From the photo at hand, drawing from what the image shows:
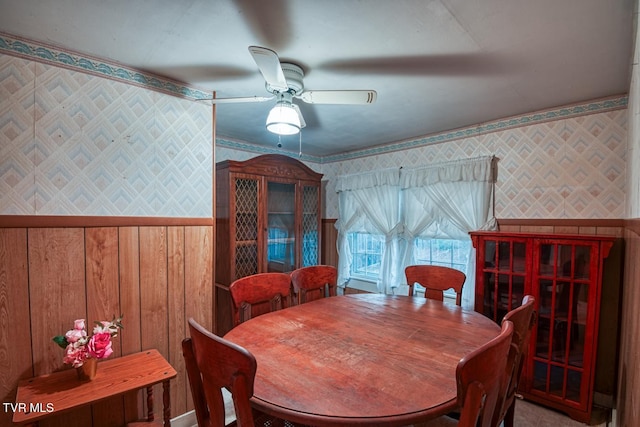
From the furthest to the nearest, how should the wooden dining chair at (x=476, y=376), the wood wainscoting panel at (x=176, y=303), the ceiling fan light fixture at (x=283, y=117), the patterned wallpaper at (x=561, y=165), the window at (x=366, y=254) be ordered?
1. the window at (x=366, y=254)
2. the patterned wallpaper at (x=561, y=165)
3. the wood wainscoting panel at (x=176, y=303)
4. the ceiling fan light fixture at (x=283, y=117)
5. the wooden dining chair at (x=476, y=376)

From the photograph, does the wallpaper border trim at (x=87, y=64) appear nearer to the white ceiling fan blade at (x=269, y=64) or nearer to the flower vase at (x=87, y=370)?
the white ceiling fan blade at (x=269, y=64)

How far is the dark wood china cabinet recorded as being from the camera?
2.73 m

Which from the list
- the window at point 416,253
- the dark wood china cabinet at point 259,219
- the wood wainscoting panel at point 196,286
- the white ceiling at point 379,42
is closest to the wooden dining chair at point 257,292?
the wood wainscoting panel at point 196,286

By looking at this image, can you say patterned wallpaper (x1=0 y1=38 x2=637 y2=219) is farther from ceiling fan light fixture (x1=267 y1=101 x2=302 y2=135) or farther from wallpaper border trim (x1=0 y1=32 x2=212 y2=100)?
ceiling fan light fixture (x1=267 y1=101 x2=302 y2=135)

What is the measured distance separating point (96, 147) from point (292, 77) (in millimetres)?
1199

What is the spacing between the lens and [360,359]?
3.98 ft

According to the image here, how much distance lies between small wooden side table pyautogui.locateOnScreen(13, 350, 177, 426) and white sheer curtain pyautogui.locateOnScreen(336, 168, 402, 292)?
2.42 metres

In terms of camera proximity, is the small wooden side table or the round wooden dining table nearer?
the round wooden dining table

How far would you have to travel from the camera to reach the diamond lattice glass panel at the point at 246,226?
9.09ft

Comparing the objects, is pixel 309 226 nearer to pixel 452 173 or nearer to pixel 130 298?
pixel 452 173

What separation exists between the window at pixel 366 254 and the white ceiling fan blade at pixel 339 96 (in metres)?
2.17

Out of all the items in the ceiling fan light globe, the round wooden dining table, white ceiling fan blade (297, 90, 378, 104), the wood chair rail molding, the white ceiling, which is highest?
the white ceiling

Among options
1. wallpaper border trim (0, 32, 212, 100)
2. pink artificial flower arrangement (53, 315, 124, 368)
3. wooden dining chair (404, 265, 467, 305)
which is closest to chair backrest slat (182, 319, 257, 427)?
pink artificial flower arrangement (53, 315, 124, 368)

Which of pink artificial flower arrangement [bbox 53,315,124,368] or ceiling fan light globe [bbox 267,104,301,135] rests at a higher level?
ceiling fan light globe [bbox 267,104,301,135]
